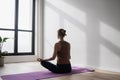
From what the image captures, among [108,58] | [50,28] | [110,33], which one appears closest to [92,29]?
[110,33]

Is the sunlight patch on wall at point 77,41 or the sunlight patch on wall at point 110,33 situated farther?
the sunlight patch on wall at point 77,41

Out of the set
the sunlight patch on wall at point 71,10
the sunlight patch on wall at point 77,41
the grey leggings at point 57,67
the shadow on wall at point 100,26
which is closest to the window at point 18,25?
the sunlight patch on wall at point 71,10

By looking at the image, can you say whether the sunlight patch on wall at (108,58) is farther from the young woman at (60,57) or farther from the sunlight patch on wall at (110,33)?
the young woman at (60,57)

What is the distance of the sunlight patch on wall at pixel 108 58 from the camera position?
345cm

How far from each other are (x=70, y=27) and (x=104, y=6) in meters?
1.16

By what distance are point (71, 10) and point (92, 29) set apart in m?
0.93

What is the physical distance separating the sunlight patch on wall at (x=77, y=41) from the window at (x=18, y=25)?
1.64m

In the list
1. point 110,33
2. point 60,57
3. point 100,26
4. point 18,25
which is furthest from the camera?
point 18,25

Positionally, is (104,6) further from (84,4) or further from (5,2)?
(5,2)

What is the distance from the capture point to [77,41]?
4.35 metres

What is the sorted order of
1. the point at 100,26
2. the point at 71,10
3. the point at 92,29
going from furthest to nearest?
the point at 71,10, the point at 92,29, the point at 100,26

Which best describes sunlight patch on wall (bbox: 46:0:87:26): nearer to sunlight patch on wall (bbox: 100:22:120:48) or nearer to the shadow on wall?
the shadow on wall

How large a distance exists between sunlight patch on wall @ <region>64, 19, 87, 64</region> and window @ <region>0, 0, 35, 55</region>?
1637mm

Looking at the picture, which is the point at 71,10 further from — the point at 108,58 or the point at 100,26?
the point at 108,58
